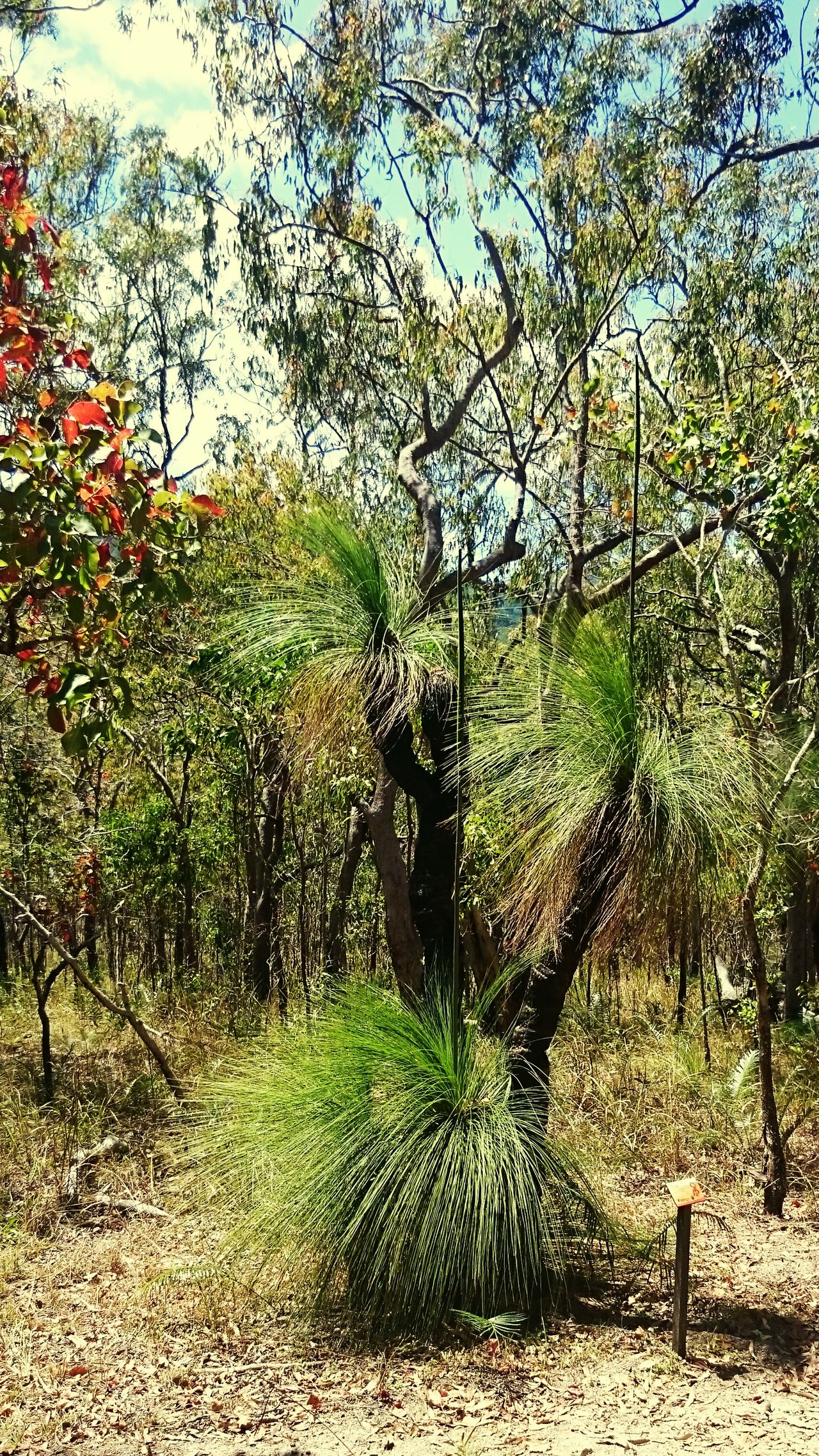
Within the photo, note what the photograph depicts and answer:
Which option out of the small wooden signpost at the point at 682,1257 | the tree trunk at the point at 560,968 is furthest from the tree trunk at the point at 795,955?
the small wooden signpost at the point at 682,1257

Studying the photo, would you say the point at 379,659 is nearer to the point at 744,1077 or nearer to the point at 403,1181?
the point at 403,1181

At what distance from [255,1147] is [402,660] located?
209 cm

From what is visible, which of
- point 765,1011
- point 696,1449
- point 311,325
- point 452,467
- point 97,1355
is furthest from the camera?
point 452,467

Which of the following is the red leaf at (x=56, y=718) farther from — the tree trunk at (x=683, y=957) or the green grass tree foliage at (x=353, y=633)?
the tree trunk at (x=683, y=957)

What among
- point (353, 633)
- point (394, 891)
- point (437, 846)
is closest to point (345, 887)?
point (394, 891)

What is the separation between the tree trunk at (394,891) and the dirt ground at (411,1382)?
79.5 inches

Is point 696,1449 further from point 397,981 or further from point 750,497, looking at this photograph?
point 750,497

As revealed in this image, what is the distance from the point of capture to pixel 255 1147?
4703 mm

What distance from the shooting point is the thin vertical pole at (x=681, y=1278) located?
4199mm

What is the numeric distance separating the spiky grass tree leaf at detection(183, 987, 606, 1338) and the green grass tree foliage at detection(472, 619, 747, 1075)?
40cm

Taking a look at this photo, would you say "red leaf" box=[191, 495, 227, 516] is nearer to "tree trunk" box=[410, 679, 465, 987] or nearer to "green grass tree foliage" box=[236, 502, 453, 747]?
"green grass tree foliage" box=[236, 502, 453, 747]

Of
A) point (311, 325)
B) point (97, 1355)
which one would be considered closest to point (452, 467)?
point (311, 325)

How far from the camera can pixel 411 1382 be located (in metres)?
4.09

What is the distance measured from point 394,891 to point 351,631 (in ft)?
5.92
